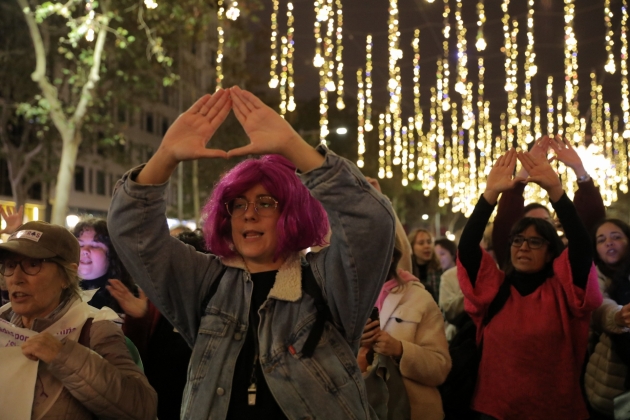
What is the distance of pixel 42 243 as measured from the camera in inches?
131

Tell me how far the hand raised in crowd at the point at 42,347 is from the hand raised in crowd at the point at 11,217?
2741 millimetres

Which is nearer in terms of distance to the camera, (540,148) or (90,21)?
(540,148)

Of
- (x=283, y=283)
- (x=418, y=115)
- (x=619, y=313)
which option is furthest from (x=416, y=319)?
(x=418, y=115)

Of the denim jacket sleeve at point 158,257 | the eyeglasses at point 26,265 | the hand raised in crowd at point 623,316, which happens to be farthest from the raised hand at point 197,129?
the hand raised in crowd at point 623,316

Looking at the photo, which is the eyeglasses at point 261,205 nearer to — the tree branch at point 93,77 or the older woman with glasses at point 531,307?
the older woman with glasses at point 531,307

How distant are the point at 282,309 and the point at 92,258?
2.57 m

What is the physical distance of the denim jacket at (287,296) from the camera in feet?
8.10

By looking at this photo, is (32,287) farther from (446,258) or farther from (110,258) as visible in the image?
(446,258)

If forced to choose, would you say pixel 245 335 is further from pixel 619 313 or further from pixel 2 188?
pixel 2 188

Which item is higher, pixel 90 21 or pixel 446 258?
pixel 90 21

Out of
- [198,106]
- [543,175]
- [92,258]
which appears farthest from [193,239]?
[198,106]

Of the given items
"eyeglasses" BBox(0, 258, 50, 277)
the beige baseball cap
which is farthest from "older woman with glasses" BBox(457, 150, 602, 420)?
"eyeglasses" BBox(0, 258, 50, 277)

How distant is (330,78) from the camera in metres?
13.0

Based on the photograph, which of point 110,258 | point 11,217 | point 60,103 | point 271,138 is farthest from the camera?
point 60,103
